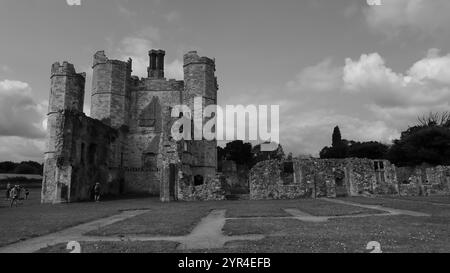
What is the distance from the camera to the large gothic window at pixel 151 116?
133ft

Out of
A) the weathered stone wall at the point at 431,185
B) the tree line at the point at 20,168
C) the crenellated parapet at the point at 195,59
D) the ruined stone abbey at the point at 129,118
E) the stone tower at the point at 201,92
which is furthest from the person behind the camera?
the tree line at the point at 20,168

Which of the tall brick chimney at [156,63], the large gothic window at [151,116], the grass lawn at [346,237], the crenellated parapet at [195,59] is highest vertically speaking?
the tall brick chimney at [156,63]

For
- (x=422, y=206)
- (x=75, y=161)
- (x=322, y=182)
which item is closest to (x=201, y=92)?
(x=75, y=161)

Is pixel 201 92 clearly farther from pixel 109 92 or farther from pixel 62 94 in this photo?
pixel 62 94

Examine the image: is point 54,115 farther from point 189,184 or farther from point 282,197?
point 282,197

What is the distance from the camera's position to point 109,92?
38.6m

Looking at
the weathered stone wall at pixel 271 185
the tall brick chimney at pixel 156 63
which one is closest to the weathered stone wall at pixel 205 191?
the weathered stone wall at pixel 271 185

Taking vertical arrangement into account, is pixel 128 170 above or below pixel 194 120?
below

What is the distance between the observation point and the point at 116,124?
38.6 m

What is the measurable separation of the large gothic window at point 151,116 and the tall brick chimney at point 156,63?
277 inches

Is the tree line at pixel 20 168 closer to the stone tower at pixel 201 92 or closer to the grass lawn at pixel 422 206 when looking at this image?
the stone tower at pixel 201 92
